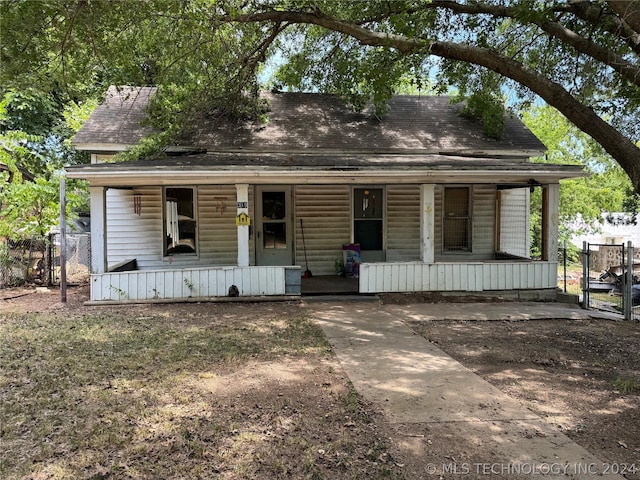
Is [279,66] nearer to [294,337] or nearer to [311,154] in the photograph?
[311,154]

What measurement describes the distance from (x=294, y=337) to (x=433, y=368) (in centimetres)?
206

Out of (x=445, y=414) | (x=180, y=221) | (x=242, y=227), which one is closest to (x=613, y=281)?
(x=242, y=227)

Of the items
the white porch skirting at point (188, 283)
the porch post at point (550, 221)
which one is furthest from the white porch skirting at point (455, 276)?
the white porch skirting at point (188, 283)

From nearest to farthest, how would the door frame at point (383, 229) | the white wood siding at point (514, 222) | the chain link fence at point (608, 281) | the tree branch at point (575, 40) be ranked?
the tree branch at point (575, 40)
the chain link fence at point (608, 281)
the door frame at point (383, 229)
the white wood siding at point (514, 222)

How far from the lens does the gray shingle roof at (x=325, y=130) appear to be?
35.7 ft

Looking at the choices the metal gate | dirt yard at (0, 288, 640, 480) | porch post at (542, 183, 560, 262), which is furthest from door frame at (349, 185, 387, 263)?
dirt yard at (0, 288, 640, 480)

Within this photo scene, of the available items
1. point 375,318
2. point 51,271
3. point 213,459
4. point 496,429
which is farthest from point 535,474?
point 51,271

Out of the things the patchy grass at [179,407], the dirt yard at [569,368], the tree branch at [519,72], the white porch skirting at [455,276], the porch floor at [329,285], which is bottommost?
the dirt yard at [569,368]

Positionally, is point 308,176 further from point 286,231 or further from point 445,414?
point 445,414

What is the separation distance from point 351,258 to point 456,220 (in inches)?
119

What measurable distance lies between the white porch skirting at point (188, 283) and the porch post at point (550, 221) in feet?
17.8

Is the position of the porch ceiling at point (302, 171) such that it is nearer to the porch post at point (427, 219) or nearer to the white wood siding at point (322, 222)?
the porch post at point (427, 219)

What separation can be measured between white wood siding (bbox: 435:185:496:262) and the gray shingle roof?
1130mm

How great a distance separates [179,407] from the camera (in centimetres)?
386
